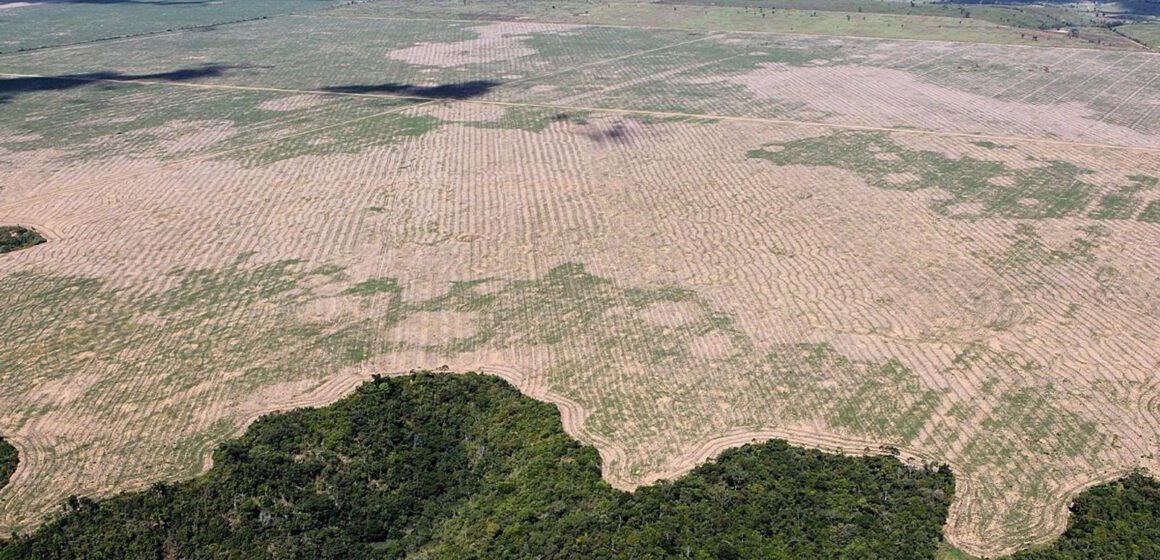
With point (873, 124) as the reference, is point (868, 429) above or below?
below

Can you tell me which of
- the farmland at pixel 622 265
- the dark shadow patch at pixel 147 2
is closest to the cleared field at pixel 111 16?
the dark shadow patch at pixel 147 2

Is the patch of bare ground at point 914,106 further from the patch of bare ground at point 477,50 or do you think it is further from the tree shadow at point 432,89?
the patch of bare ground at point 477,50

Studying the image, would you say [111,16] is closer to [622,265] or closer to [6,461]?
[622,265]

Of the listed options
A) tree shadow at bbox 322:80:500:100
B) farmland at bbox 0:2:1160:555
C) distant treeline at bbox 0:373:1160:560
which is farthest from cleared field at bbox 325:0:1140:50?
distant treeline at bbox 0:373:1160:560

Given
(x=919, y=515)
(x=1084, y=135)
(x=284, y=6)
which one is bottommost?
(x=919, y=515)

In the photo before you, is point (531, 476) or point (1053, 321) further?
point (1053, 321)

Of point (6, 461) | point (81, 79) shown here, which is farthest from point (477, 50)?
point (6, 461)

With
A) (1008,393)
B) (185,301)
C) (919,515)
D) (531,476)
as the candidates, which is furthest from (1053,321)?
(185,301)

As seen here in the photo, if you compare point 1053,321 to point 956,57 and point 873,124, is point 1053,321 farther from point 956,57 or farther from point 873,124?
point 956,57
